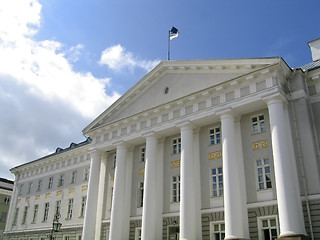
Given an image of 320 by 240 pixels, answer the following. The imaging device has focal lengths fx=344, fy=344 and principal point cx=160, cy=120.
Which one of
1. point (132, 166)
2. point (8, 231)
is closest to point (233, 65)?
point (132, 166)

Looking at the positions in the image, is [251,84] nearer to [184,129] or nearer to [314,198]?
[184,129]

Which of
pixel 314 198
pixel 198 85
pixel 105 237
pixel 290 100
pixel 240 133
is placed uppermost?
pixel 198 85

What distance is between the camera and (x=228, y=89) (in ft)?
69.8

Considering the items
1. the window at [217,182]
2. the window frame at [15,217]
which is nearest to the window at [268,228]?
the window at [217,182]

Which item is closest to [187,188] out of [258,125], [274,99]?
[258,125]

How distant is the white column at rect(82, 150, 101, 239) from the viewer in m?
25.8

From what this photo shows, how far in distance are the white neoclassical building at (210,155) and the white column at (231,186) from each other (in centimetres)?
5

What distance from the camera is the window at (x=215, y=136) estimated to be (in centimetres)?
2230

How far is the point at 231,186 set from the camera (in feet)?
62.1

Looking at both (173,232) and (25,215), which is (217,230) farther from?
(25,215)

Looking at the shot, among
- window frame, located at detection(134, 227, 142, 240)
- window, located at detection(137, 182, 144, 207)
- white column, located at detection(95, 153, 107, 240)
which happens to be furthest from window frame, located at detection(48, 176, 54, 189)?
window frame, located at detection(134, 227, 142, 240)

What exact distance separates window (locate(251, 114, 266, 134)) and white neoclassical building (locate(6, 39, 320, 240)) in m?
0.06

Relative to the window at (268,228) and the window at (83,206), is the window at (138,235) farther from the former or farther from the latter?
the window at (268,228)

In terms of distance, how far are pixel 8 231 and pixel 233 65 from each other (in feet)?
104
